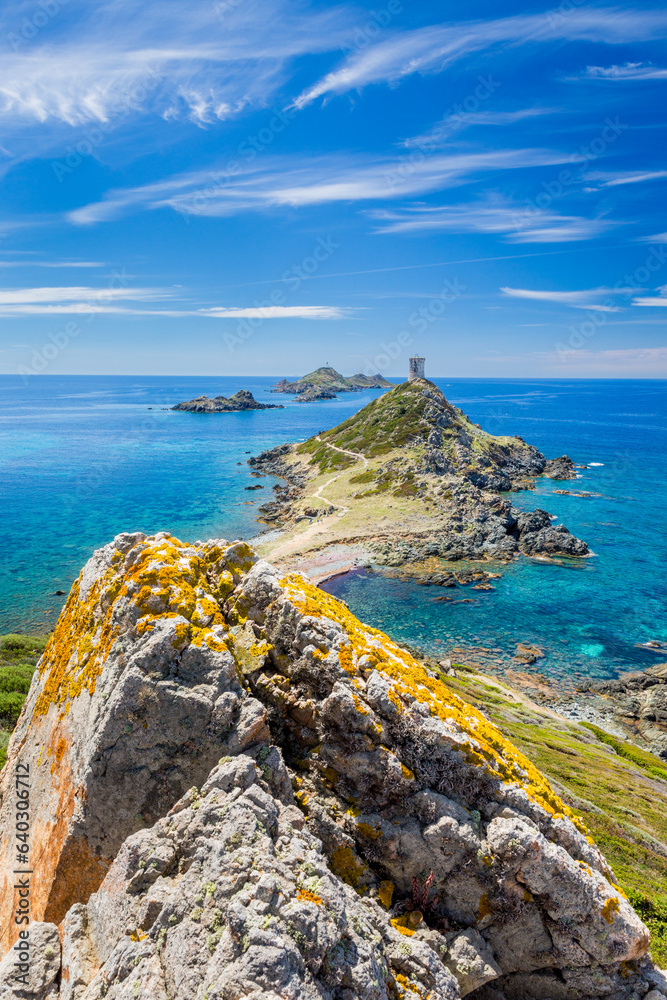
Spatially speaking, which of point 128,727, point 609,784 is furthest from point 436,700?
point 609,784

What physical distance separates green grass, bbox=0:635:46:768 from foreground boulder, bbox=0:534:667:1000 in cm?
918

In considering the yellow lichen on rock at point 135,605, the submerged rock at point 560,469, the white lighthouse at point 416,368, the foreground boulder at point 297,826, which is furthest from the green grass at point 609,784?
the white lighthouse at point 416,368

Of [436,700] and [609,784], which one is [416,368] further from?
[436,700]

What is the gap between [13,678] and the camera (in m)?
24.7

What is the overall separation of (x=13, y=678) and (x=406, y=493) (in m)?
74.5

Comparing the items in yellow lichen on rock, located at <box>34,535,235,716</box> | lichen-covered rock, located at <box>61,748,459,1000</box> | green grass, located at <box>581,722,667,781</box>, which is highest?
yellow lichen on rock, located at <box>34,535,235,716</box>

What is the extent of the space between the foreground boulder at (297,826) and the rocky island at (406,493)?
5177 centimetres

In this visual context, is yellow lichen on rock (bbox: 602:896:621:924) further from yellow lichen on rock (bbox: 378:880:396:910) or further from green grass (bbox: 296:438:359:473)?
green grass (bbox: 296:438:359:473)

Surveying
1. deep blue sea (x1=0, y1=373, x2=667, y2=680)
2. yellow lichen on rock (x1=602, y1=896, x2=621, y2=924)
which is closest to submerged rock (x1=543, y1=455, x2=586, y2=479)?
deep blue sea (x1=0, y1=373, x2=667, y2=680)

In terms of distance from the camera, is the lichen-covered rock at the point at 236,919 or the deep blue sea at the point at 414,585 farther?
the deep blue sea at the point at 414,585

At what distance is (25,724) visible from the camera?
1300 cm

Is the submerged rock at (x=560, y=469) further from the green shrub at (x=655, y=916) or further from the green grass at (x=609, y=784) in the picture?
the green shrub at (x=655, y=916)

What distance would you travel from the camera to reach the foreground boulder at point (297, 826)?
6.57m

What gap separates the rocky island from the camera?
71688 mm
